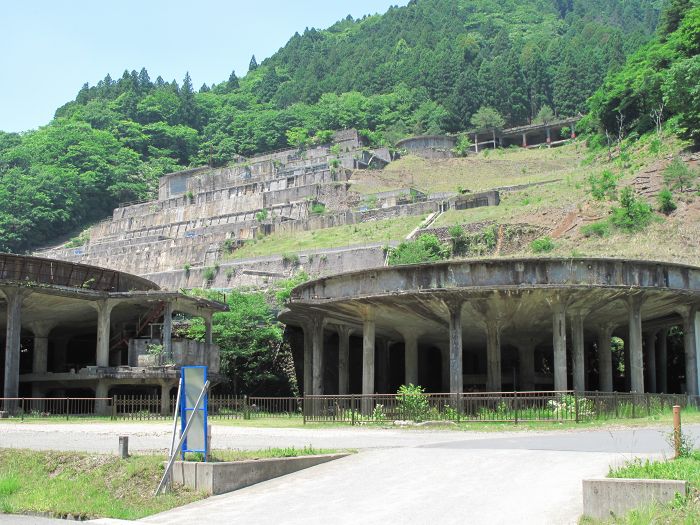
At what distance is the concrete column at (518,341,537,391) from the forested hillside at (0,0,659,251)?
71.7 metres

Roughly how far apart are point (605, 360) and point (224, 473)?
82.2 feet

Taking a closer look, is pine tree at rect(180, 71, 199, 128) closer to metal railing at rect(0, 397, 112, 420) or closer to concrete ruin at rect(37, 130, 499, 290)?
concrete ruin at rect(37, 130, 499, 290)

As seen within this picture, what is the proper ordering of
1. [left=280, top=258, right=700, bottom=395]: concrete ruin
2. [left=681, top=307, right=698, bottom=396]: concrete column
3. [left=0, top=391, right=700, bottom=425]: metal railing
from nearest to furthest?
[left=0, top=391, right=700, bottom=425]: metal railing → [left=280, top=258, right=700, bottom=395]: concrete ruin → [left=681, top=307, right=698, bottom=396]: concrete column

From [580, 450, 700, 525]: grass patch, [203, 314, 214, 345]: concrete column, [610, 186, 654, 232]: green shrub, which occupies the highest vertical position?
[610, 186, 654, 232]: green shrub

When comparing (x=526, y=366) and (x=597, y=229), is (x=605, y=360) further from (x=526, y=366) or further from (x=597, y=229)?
(x=597, y=229)

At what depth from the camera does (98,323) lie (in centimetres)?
3881

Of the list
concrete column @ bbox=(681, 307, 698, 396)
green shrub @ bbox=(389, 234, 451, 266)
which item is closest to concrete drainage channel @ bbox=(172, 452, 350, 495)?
concrete column @ bbox=(681, 307, 698, 396)

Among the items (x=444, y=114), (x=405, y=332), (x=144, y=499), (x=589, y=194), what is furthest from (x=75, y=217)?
(x=144, y=499)

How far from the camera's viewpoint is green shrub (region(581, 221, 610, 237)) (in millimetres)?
54812

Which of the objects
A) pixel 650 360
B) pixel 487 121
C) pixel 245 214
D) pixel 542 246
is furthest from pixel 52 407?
pixel 487 121

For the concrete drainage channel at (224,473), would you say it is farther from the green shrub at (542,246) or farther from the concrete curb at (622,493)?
the green shrub at (542,246)

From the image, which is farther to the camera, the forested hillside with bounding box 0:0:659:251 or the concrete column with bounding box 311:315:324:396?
the forested hillside with bounding box 0:0:659:251

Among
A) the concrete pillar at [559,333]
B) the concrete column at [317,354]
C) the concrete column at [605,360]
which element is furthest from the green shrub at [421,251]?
the concrete pillar at [559,333]

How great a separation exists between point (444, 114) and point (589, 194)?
211 ft
